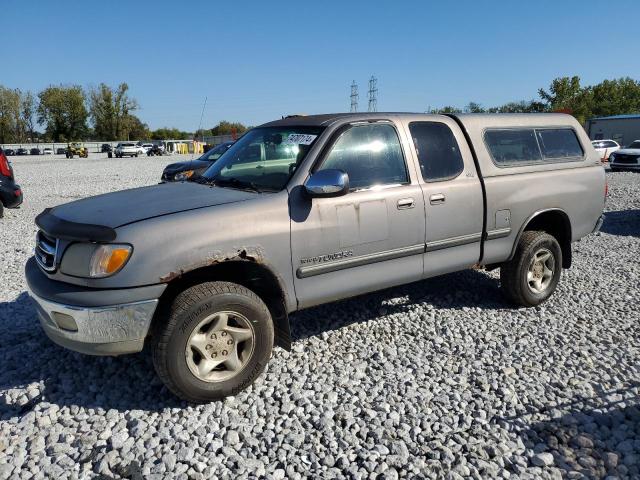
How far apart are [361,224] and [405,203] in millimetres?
458

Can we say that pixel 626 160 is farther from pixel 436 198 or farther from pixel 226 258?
pixel 226 258

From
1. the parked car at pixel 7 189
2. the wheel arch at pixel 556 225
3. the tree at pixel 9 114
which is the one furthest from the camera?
the tree at pixel 9 114

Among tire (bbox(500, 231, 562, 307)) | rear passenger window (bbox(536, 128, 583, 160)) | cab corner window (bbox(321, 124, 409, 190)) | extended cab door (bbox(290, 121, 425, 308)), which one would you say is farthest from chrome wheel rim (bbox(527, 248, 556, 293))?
cab corner window (bbox(321, 124, 409, 190))

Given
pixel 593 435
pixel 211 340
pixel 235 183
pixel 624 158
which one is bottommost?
pixel 593 435

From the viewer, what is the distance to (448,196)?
4.25 meters

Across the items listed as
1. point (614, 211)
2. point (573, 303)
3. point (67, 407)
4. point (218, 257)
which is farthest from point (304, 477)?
point (614, 211)

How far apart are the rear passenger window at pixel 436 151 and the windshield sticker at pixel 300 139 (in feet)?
2.98

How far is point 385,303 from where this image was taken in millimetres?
5203

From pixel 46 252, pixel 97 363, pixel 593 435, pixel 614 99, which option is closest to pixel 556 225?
pixel 593 435

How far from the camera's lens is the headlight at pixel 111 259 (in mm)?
3012

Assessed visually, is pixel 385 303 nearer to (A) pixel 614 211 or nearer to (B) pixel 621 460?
(B) pixel 621 460

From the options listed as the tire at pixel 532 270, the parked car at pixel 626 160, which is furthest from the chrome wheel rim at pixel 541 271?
the parked car at pixel 626 160

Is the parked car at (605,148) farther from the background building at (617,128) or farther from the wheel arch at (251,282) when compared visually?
the wheel arch at (251,282)

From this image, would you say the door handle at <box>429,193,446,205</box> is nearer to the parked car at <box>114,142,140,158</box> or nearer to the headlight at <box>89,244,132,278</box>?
the headlight at <box>89,244,132,278</box>
